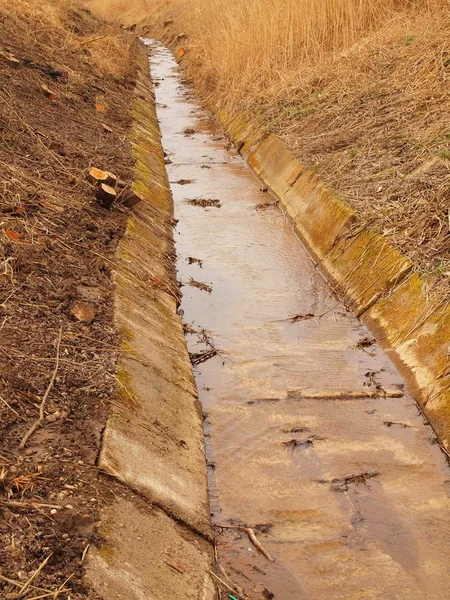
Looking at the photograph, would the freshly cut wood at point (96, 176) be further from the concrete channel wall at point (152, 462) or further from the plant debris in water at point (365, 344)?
the plant debris in water at point (365, 344)

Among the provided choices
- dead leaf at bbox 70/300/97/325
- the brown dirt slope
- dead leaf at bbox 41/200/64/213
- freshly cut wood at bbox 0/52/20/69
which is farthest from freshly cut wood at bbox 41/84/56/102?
dead leaf at bbox 70/300/97/325

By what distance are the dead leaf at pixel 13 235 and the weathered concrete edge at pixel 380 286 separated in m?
2.62

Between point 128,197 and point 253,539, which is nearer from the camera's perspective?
point 253,539

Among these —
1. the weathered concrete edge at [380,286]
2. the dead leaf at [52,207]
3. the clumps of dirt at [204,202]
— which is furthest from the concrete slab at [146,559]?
the clumps of dirt at [204,202]

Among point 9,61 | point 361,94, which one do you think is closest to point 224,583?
point 361,94

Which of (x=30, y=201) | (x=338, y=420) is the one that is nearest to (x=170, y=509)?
(x=338, y=420)

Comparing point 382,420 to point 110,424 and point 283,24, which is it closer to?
point 110,424

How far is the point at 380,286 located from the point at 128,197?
2.55m

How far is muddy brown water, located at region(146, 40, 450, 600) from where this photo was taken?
11.9 feet

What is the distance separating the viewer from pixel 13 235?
5.49 meters

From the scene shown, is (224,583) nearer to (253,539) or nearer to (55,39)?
(253,539)

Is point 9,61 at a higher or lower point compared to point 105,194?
lower

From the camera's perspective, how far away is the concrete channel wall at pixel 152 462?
3.11 meters

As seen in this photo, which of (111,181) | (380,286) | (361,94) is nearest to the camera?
(380,286)
